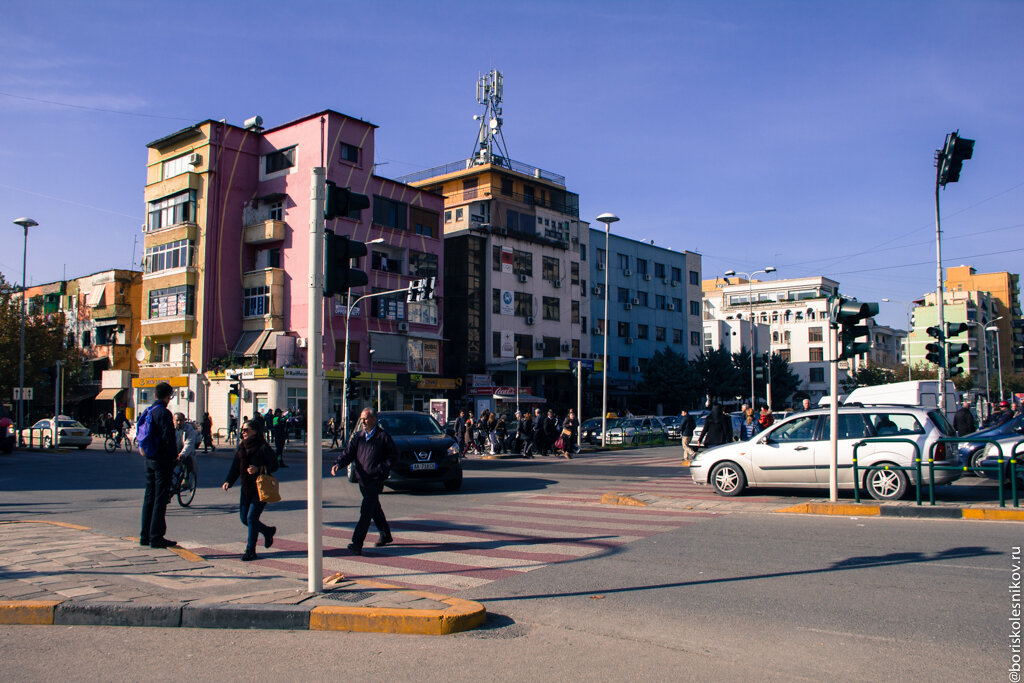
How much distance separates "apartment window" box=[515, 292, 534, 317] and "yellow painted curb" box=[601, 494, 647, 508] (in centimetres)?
4408

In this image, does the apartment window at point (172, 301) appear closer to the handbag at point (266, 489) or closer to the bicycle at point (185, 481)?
the bicycle at point (185, 481)

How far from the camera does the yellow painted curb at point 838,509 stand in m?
11.5

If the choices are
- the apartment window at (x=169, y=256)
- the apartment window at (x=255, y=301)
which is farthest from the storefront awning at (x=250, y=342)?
the apartment window at (x=169, y=256)

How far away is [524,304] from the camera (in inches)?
2293

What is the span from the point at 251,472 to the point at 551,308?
52.4 metres

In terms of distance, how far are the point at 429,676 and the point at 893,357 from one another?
139368 millimetres

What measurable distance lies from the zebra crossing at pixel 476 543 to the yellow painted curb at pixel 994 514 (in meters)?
3.58

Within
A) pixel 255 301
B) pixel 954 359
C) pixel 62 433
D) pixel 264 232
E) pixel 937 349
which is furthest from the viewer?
pixel 255 301

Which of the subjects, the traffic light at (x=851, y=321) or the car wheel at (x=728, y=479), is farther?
the car wheel at (x=728, y=479)


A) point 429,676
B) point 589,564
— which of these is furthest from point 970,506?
point 429,676

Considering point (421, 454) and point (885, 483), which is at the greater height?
point (421, 454)

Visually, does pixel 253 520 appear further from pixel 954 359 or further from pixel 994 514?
pixel 954 359

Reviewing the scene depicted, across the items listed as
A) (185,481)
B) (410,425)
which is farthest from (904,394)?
(185,481)

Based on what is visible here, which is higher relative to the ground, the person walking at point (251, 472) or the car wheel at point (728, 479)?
the person walking at point (251, 472)
